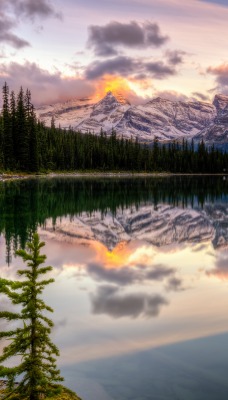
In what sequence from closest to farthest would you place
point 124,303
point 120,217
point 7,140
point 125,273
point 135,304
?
point 135,304, point 124,303, point 125,273, point 120,217, point 7,140

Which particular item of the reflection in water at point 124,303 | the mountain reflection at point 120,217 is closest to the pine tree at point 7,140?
the mountain reflection at point 120,217

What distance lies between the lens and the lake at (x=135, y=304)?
32.9ft

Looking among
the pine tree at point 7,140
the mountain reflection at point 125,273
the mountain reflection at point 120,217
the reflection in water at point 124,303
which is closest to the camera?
the mountain reflection at point 125,273

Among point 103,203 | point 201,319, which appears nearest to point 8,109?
point 103,203

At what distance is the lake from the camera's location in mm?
10039

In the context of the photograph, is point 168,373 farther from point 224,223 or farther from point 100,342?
point 224,223

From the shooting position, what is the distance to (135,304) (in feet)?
52.3

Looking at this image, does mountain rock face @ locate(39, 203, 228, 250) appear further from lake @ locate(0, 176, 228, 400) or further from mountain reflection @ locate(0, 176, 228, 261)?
lake @ locate(0, 176, 228, 400)

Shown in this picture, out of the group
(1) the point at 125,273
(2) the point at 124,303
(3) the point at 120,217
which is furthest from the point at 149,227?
(2) the point at 124,303

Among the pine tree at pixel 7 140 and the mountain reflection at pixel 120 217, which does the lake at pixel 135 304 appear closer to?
the mountain reflection at pixel 120 217

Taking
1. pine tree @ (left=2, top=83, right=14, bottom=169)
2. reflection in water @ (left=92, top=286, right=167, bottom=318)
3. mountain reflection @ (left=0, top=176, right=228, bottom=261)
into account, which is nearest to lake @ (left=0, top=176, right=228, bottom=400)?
reflection in water @ (left=92, top=286, right=167, bottom=318)

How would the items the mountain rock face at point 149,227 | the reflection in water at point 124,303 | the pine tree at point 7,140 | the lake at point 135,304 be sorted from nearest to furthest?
the lake at point 135,304, the reflection in water at point 124,303, the mountain rock face at point 149,227, the pine tree at point 7,140

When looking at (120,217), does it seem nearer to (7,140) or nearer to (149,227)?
(149,227)

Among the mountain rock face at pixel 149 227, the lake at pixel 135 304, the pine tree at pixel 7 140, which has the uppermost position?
the pine tree at pixel 7 140
